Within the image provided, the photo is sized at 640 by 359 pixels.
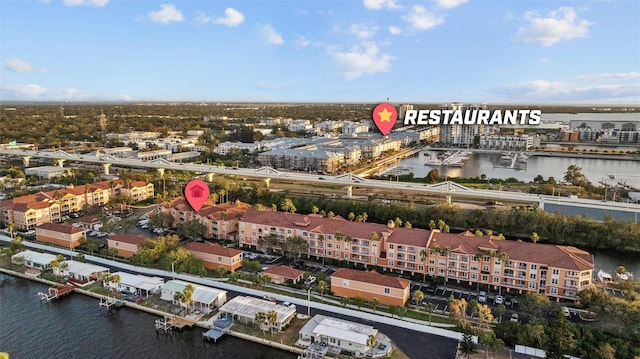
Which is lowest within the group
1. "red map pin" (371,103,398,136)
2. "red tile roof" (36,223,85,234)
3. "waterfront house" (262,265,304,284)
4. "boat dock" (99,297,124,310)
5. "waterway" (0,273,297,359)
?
"waterway" (0,273,297,359)

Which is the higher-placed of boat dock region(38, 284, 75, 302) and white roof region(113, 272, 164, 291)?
white roof region(113, 272, 164, 291)

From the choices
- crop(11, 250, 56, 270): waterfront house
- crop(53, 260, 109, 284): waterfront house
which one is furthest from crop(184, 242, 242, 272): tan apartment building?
crop(11, 250, 56, 270): waterfront house

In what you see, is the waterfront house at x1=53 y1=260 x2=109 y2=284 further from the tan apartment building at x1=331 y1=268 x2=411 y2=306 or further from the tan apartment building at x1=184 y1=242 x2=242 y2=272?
the tan apartment building at x1=331 y1=268 x2=411 y2=306

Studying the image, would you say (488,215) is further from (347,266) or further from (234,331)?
(234,331)

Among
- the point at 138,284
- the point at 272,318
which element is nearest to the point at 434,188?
the point at 272,318

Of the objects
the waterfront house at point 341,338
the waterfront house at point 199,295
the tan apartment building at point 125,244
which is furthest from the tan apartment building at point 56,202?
the waterfront house at point 341,338

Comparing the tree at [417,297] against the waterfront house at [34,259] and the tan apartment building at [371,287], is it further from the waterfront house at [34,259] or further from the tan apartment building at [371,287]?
the waterfront house at [34,259]
